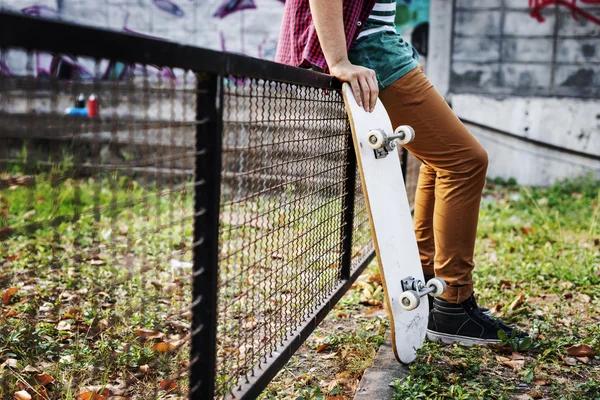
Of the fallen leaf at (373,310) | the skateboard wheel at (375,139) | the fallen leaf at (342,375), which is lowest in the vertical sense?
the fallen leaf at (342,375)

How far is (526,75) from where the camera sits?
6.98 m

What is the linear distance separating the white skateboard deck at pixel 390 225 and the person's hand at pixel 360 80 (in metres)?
0.03

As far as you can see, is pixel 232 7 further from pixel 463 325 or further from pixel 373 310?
pixel 463 325

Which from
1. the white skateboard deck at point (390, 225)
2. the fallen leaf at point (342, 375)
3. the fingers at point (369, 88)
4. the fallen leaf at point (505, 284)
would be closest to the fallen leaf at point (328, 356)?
the fallen leaf at point (342, 375)

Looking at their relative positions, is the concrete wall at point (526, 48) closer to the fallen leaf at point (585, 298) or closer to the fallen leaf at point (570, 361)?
the fallen leaf at point (585, 298)

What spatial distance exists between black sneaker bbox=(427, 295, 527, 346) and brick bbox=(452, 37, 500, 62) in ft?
17.3

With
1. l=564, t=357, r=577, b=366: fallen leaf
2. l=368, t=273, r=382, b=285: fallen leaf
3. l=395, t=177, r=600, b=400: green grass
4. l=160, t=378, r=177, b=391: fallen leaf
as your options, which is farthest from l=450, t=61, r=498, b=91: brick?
l=160, t=378, r=177, b=391: fallen leaf

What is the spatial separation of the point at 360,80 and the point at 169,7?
6.17 meters

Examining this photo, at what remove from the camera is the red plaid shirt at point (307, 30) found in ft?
7.00

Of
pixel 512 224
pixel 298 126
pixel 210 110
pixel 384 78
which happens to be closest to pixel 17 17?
pixel 210 110

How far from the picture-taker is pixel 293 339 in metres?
1.88

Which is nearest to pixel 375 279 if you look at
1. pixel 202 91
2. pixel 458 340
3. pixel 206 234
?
pixel 458 340

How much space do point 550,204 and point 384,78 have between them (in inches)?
166

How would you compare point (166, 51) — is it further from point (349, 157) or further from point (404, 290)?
point (349, 157)
